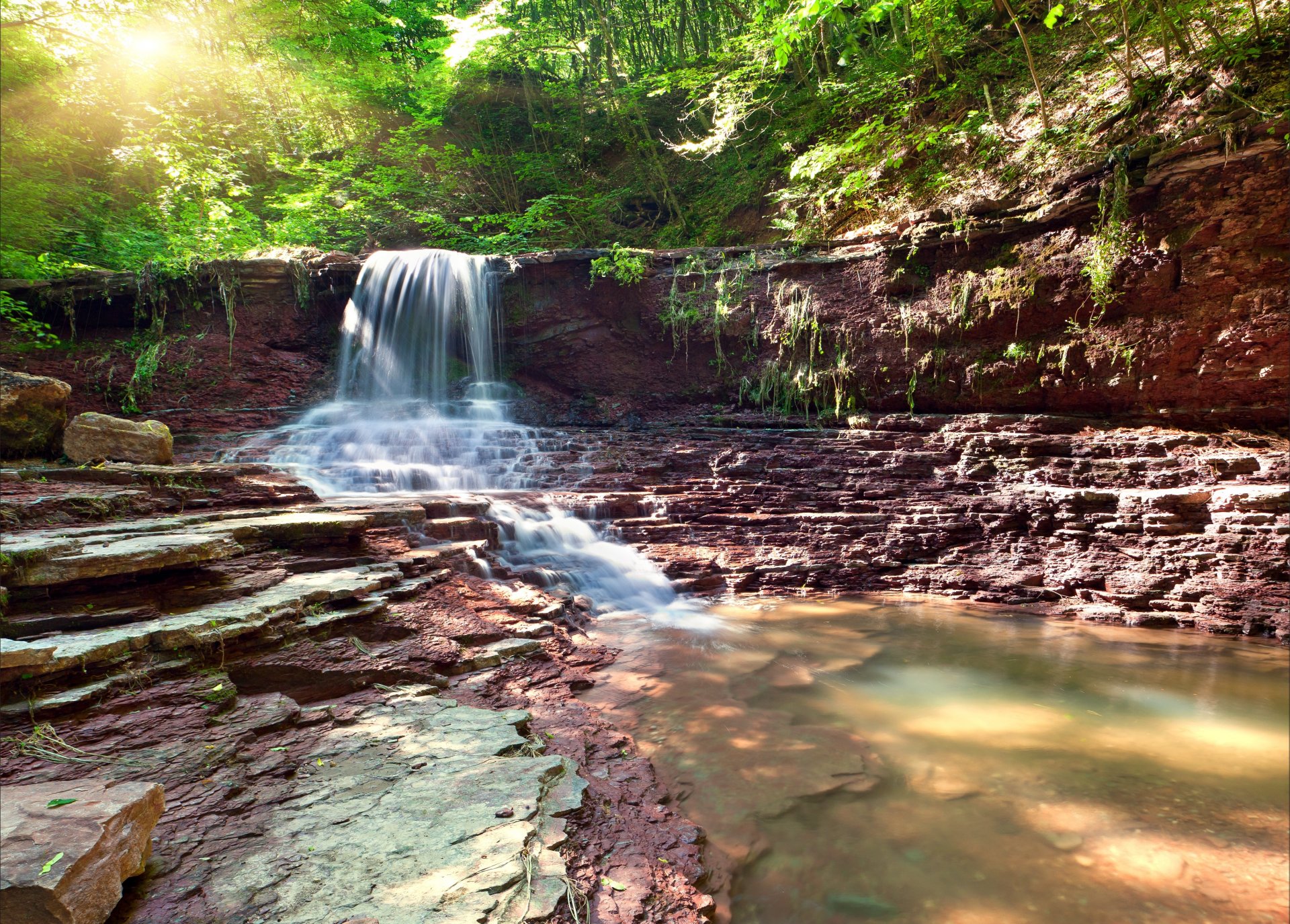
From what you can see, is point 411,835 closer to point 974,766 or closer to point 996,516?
point 974,766

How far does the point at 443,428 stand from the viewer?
35.7 ft

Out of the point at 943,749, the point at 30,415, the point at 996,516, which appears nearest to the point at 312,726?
the point at 943,749

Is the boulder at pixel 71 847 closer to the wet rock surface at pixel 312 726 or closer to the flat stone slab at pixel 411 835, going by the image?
the wet rock surface at pixel 312 726

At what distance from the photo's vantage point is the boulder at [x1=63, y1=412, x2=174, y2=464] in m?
6.57

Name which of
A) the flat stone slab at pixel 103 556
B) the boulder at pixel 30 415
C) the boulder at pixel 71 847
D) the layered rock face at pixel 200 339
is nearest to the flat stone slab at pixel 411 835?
the boulder at pixel 71 847

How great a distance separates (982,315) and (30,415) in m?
12.1

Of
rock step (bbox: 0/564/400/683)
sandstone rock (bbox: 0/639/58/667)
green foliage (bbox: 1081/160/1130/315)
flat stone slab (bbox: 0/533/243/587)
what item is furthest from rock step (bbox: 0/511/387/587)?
green foliage (bbox: 1081/160/1130/315)

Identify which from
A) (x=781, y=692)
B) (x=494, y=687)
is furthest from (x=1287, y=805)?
(x=494, y=687)

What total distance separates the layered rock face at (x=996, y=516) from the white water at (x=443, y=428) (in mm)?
719

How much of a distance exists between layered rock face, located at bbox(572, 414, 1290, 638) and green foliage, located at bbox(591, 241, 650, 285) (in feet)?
14.1

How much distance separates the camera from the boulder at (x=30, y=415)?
257 inches

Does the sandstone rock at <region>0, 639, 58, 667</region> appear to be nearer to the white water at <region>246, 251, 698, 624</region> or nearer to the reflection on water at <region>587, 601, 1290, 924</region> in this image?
the reflection on water at <region>587, 601, 1290, 924</region>

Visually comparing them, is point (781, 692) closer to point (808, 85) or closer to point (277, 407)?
point (277, 407)

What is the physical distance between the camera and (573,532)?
7383mm
